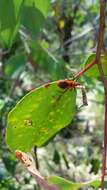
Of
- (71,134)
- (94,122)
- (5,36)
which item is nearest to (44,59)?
(5,36)

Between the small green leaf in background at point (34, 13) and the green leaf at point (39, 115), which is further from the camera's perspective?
the small green leaf in background at point (34, 13)

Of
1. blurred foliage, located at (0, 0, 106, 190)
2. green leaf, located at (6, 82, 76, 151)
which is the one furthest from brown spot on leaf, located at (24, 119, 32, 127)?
blurred foliage, located at (0, 0, 106, 190)

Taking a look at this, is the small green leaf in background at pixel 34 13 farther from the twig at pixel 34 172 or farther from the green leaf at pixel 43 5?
the twig at pixel 34 172

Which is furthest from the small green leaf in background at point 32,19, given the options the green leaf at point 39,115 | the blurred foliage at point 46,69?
the green leaf at point 39,115

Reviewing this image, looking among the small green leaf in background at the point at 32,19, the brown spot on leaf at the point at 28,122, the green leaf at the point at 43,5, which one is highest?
the green leaf at the point at 43,5

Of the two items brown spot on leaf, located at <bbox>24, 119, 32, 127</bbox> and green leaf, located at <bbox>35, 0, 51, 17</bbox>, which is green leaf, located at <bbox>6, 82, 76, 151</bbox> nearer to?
brown spot on leaf, located at <bbox>24, 119, 32, 127</bbox>

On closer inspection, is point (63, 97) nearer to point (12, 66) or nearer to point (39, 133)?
point (39, 133)

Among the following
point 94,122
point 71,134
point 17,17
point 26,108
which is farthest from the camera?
point 94,122
